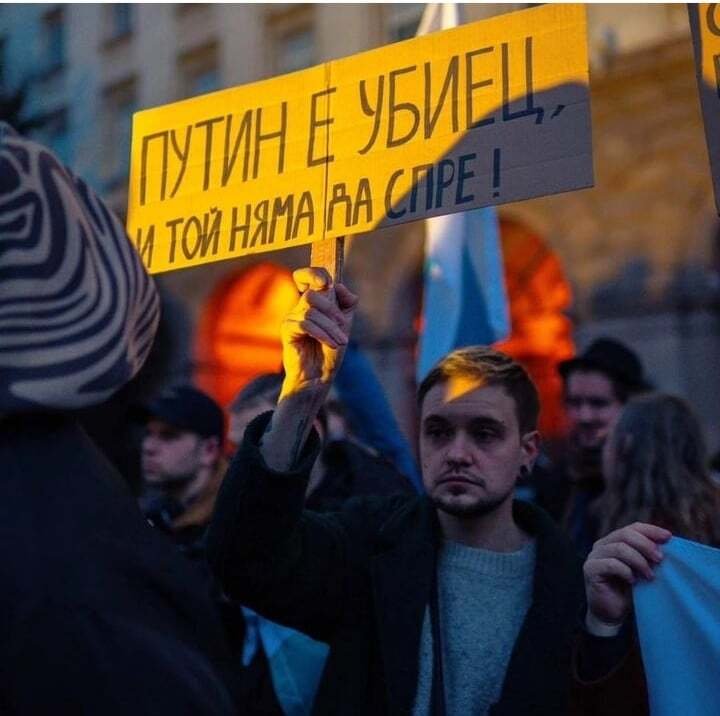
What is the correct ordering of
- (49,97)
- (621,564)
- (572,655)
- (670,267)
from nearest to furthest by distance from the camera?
(621,564) < (572,655) < (670,267) < (49,97)

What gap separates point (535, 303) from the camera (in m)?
13.5

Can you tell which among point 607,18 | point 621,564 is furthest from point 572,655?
point 607,18

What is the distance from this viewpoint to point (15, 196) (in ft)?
3.66

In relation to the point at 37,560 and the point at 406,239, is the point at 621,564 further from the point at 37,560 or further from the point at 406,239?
the point at 406,239

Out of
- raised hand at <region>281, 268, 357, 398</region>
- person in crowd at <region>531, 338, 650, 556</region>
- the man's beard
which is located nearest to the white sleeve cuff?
the man's beard

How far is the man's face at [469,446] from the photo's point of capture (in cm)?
226

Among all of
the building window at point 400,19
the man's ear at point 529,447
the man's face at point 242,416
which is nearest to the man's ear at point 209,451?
the man's face at point 242,416

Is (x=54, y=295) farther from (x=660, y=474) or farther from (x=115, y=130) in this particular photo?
(x=115, y=130)

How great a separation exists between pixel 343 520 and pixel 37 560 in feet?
4.57

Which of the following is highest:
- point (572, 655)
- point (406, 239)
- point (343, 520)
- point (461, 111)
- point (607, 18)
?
point (607, 18)

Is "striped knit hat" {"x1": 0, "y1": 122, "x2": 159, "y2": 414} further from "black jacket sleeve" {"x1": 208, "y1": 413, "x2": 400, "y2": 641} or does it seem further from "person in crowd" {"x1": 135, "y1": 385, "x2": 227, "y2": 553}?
"person in crowd" {"x1": 135, "y1": 385, "x2": 227, "y2": 553}

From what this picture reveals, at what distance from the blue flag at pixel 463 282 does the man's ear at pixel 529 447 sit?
1.93 metres

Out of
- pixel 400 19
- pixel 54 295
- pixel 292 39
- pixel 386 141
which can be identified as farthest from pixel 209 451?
pixel 292 39

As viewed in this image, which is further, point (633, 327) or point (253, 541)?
point (633, 327)
